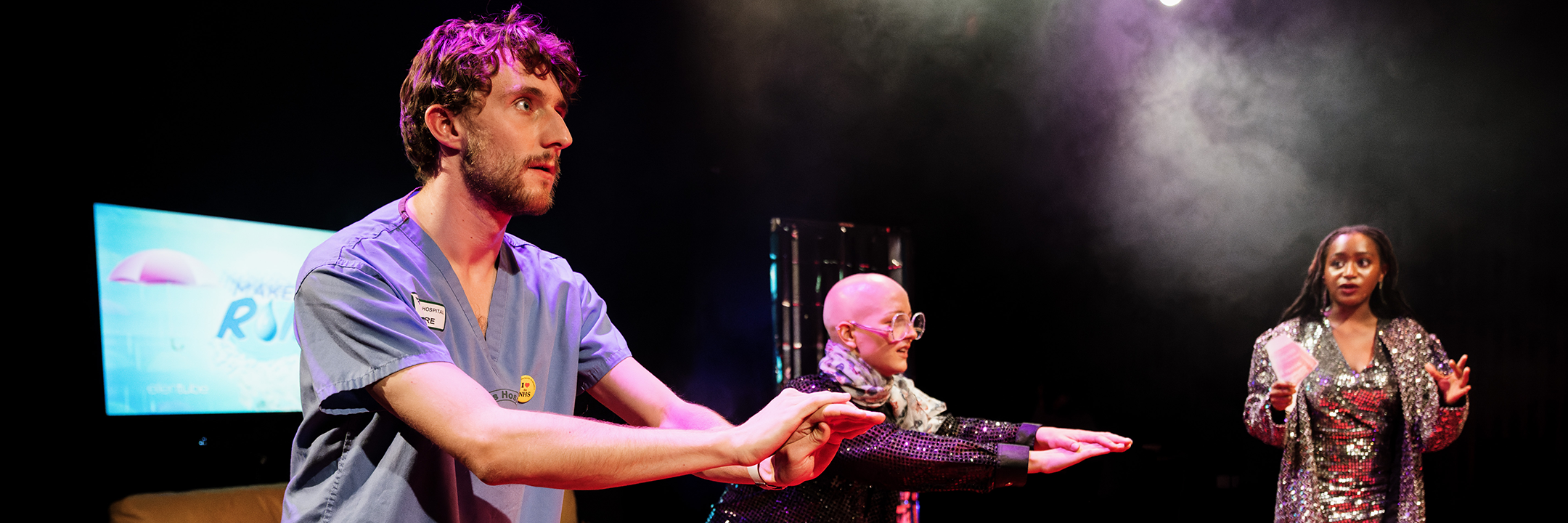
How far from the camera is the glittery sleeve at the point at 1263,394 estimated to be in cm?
383

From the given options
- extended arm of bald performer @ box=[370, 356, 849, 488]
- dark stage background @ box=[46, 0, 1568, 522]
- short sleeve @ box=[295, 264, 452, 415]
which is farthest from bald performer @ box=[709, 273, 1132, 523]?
dark stage background @ box=[46, 0, 1568, 522]

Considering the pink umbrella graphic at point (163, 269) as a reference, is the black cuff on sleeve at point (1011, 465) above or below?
below

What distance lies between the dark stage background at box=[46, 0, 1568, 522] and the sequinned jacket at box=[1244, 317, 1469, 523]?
958 mm

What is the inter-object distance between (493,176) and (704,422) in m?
0.54

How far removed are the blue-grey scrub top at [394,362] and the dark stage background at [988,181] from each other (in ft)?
8.80

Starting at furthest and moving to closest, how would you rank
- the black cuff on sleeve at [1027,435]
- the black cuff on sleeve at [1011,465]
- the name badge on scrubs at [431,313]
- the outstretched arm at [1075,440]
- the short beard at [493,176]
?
the black cuff on sleeve at [1027,435] → the black cuff on sleeve at [1011,465] → the outstretched arm at [1075,440] → the short beard at [493,176] → the name badge on scrubs at [431,313]

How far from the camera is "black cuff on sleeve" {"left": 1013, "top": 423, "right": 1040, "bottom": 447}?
2668 mm

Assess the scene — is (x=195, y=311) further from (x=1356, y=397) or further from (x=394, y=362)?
(x=1356, y=397)

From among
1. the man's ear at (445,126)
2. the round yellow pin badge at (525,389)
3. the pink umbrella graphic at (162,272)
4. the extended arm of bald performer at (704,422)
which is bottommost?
the extended arm of bald performer at (704,422)

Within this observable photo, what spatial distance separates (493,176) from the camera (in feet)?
4.40

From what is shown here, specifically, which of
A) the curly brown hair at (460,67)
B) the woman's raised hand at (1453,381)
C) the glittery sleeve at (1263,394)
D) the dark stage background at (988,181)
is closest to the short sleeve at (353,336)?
the curly brown hair at (460,67)

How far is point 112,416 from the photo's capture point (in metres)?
3.17

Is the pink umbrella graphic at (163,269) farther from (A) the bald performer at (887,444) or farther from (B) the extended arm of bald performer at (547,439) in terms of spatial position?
(B) the extended arm of bald performer at (547,439)

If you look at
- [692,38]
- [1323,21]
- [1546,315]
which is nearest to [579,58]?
[692,38]
